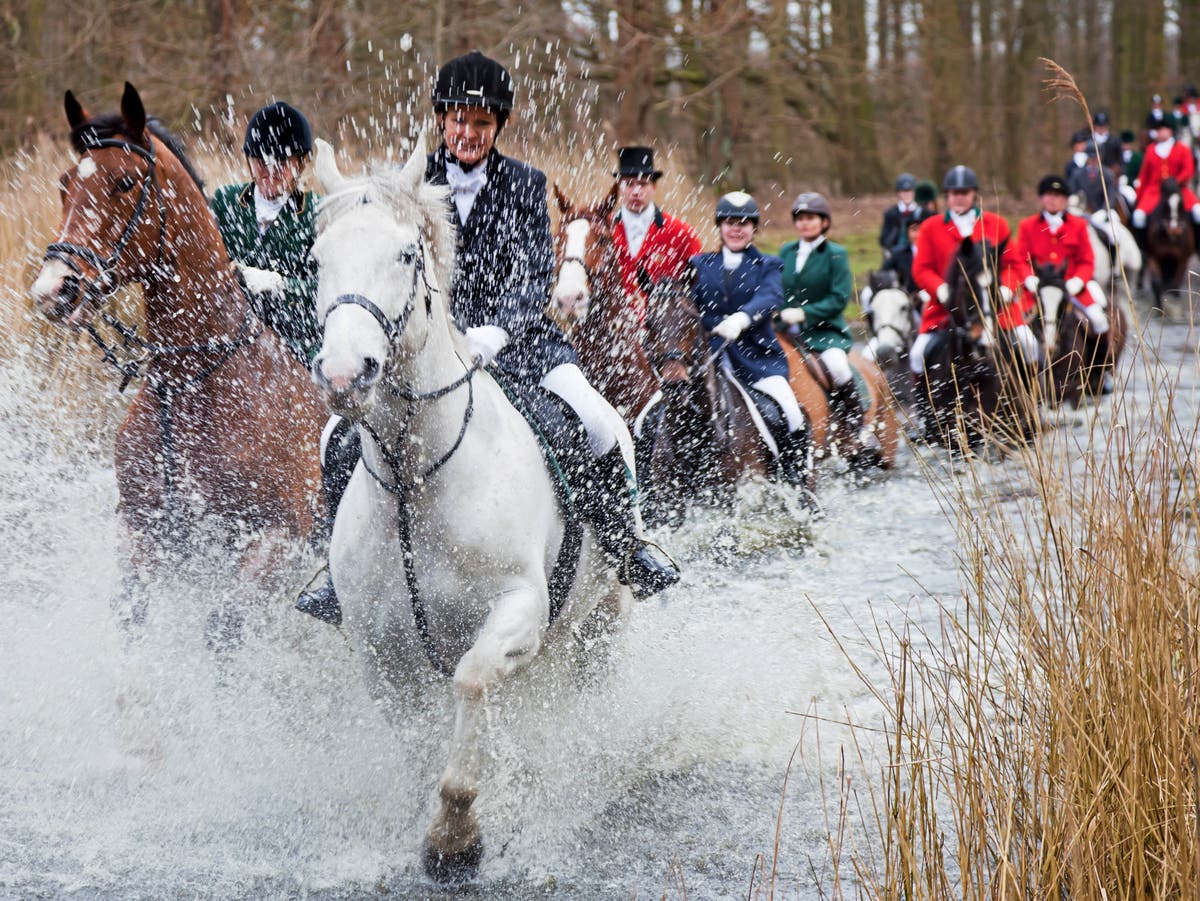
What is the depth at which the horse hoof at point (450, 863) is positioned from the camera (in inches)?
153

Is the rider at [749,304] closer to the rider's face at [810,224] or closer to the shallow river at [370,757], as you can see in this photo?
the rider's face at [810,224]

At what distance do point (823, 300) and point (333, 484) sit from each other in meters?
5.91

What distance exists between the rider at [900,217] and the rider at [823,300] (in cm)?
673

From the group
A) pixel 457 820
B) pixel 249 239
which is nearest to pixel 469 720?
pixel 457 820

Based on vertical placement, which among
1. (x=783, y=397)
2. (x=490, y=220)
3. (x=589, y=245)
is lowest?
(x=783, y=397)

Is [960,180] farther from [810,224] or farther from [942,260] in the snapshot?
[810,224]

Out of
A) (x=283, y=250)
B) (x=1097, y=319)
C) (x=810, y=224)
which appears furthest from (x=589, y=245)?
(x=1097, y=319)

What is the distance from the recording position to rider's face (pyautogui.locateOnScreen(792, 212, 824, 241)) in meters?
9.65

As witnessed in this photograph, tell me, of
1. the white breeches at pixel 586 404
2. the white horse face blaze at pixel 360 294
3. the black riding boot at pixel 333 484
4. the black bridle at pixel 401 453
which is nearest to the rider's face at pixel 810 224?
the white breeches at pixel 586 404

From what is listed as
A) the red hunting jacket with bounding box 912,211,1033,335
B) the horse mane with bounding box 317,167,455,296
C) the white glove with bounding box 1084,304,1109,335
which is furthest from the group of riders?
the white glove with bounding box 1084,304,1109,335

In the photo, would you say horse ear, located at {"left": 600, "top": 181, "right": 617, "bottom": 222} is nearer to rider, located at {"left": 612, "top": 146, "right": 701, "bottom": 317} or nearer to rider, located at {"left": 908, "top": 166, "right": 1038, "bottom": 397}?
rider, located at {"left": 612, "top": 146, "right": 701, "bottom": 317}

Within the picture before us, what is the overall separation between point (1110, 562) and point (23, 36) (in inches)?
639

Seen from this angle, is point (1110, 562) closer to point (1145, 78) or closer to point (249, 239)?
point (249, 239)

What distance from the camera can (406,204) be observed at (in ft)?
11.7
